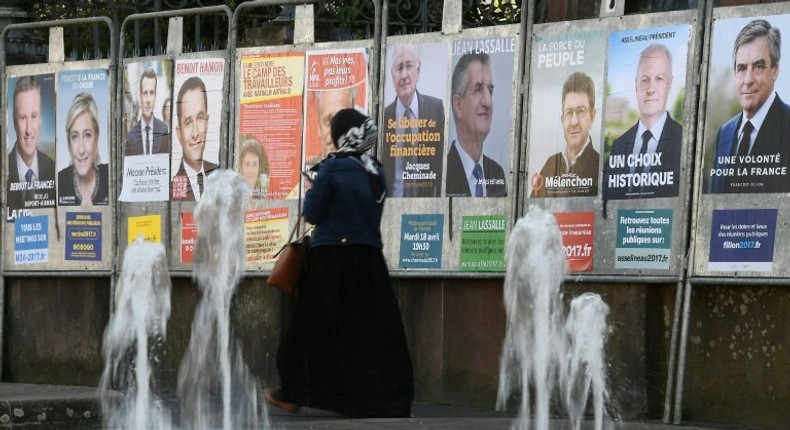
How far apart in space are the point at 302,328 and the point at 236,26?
2.69 m

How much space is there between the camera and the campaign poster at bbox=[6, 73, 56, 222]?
12898 mm

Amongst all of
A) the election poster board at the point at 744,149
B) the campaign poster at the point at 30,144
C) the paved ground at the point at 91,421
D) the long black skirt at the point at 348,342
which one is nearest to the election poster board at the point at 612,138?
the election poster board at the point at 744,149

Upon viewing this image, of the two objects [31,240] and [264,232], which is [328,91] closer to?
[264,232]

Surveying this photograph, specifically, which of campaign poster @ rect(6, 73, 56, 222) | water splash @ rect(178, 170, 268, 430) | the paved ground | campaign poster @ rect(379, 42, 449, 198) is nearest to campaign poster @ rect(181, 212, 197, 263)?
water splash @ rect(178, 170, 268, 430)

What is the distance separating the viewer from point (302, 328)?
387 inches

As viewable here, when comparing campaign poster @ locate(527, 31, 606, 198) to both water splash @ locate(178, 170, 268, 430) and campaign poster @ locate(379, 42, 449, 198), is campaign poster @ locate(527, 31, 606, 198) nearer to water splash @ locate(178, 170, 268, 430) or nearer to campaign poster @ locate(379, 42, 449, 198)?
campaign poster @ locate(379, 42, 449, 198)

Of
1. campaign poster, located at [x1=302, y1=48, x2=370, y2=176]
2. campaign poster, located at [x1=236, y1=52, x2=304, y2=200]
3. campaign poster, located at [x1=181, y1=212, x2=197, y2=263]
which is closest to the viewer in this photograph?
campaign poster, located at [x1=302, y1=48, x2=370, y2=176]

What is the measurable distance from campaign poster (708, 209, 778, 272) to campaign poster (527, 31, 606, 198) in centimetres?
82

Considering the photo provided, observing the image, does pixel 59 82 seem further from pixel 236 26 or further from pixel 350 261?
pixel 350 261

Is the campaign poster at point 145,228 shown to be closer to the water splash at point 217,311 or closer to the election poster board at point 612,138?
the water splash at point 217,311

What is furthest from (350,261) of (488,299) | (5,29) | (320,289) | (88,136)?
(5,29)

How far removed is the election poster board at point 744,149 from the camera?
357 inches

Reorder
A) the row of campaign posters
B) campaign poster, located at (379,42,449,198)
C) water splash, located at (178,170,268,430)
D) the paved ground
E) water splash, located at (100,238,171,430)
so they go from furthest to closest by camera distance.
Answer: campaign poster, located at (379,42,449,198), water splash, located at (100,238,171,430), water splash, located at (178,170,268,430), the row of campaign posters, the paved ground

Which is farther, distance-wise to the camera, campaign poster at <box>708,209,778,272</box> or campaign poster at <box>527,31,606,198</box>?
campaign poster at <box>527,31,606,198</box>
